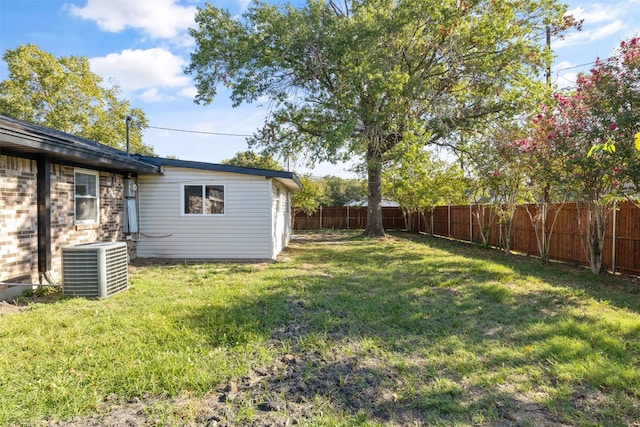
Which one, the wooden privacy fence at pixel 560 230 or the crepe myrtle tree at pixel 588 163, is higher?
the crepe myrtle tree at pixel 588 163

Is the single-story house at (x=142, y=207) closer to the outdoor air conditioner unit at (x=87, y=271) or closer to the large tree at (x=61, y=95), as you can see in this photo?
the outdoor air conditioner unit at (x=87, y=271)

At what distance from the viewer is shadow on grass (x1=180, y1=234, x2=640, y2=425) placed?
2.83 metres

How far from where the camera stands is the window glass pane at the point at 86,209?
26.0ft

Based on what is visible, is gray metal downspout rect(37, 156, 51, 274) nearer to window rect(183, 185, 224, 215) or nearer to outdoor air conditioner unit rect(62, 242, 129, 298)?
outdoor air conditioner unit rect(62, 242, 129, 298)

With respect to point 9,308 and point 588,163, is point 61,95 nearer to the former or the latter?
point 9,308

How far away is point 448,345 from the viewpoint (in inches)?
158

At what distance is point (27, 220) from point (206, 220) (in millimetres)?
4275

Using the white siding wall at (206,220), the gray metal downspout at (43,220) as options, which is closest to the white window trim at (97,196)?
the gray metal downspout at (43,220)

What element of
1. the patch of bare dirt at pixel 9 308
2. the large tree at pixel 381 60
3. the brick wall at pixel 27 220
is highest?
the large tree at pixel 381 60

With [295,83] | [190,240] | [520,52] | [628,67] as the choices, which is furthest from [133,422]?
[520,52]

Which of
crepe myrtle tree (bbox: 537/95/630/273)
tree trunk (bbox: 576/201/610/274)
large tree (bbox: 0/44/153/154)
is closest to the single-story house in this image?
crepe myrtle tree (bbox: 537/95/630/273)

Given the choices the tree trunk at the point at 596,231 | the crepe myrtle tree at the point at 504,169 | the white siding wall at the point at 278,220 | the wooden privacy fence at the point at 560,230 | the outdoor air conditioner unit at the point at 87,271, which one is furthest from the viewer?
the white siding wall at the point at 278,220

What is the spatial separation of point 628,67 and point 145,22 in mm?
11389

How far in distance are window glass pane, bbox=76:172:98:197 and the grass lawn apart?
10.1 feet
